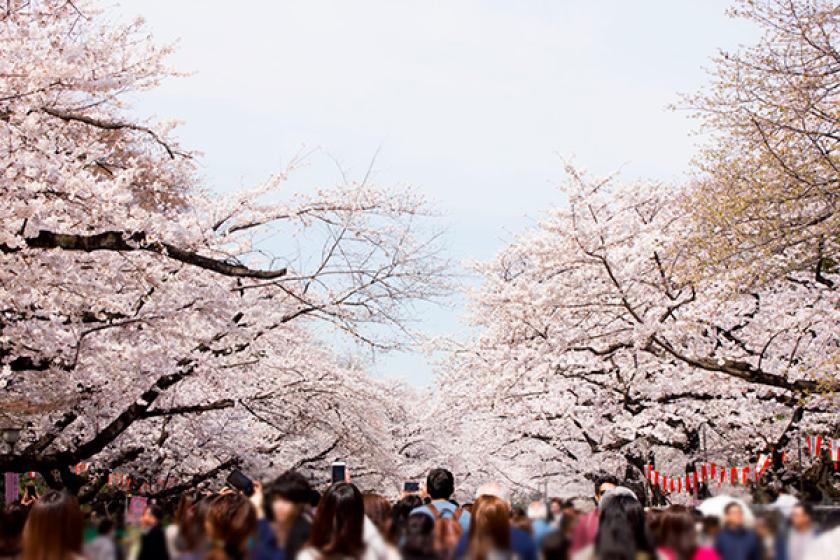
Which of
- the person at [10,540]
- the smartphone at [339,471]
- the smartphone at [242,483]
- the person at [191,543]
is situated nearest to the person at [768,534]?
the person at [191,543]

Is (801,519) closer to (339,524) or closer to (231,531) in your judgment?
(231,531)

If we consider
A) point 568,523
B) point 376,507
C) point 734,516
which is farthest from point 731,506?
point 376,507

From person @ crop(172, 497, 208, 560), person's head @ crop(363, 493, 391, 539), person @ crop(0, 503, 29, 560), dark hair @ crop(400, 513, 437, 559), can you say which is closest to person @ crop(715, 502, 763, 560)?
dark hair @ crop(400, 513, 437, 559)

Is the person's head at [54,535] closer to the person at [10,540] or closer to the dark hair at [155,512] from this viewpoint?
the person at [10,540]

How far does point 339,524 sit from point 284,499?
2.19 ft

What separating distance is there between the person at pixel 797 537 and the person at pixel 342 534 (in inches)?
30.7

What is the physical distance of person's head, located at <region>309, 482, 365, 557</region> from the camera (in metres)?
2.28

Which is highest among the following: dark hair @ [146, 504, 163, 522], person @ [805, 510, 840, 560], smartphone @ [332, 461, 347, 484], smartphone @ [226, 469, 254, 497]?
smartphone @ [332, 461, 347, 484]

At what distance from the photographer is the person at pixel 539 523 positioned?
1989 mm

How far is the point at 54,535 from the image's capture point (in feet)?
7.89

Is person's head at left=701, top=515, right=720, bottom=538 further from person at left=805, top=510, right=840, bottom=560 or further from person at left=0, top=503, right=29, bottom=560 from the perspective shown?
person at left=0, top=503, right=29, bottom=560

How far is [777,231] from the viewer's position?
40.9 ft

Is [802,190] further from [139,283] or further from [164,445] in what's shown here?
[164,445]

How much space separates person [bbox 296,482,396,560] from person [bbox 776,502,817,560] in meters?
0.78
